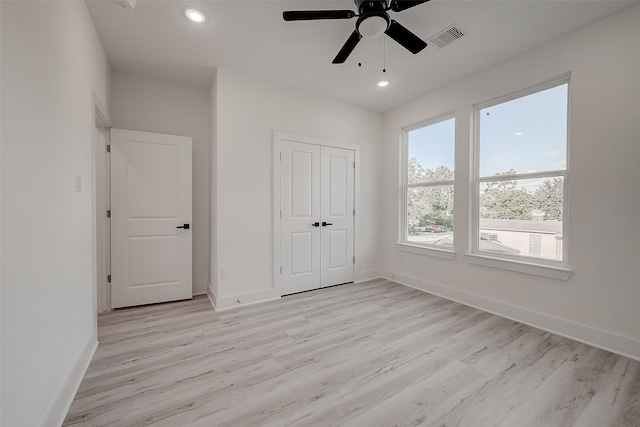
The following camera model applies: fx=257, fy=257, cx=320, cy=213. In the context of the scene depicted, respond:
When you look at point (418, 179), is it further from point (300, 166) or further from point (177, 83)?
point (177, 83)

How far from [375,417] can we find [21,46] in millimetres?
2594

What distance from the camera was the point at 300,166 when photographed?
360 centimetres

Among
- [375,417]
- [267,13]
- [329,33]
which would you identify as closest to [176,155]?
[267,13]

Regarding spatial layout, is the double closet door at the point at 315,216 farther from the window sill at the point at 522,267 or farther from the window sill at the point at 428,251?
the window sill at the point at 522,267

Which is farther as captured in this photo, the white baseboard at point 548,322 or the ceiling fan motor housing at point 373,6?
the white baseboard at point 548,322

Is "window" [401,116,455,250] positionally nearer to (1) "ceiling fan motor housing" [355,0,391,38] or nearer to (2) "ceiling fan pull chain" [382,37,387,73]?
(2) "ceiling fan pull chain" [382,37,387,73]

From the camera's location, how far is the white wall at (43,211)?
107 centimetres

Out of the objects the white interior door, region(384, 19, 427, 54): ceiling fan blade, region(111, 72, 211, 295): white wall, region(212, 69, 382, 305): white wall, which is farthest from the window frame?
the white interior door

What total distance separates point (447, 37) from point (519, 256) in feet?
7.89

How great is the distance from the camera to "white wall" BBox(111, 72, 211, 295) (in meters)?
3.16

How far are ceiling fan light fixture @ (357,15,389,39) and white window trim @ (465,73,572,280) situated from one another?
6.33 feet

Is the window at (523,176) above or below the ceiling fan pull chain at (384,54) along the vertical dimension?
below

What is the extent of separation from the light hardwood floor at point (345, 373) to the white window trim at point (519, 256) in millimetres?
593

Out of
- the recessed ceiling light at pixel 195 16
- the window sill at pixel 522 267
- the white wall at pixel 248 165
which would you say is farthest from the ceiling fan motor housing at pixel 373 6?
the window sill at pixel 522 267
